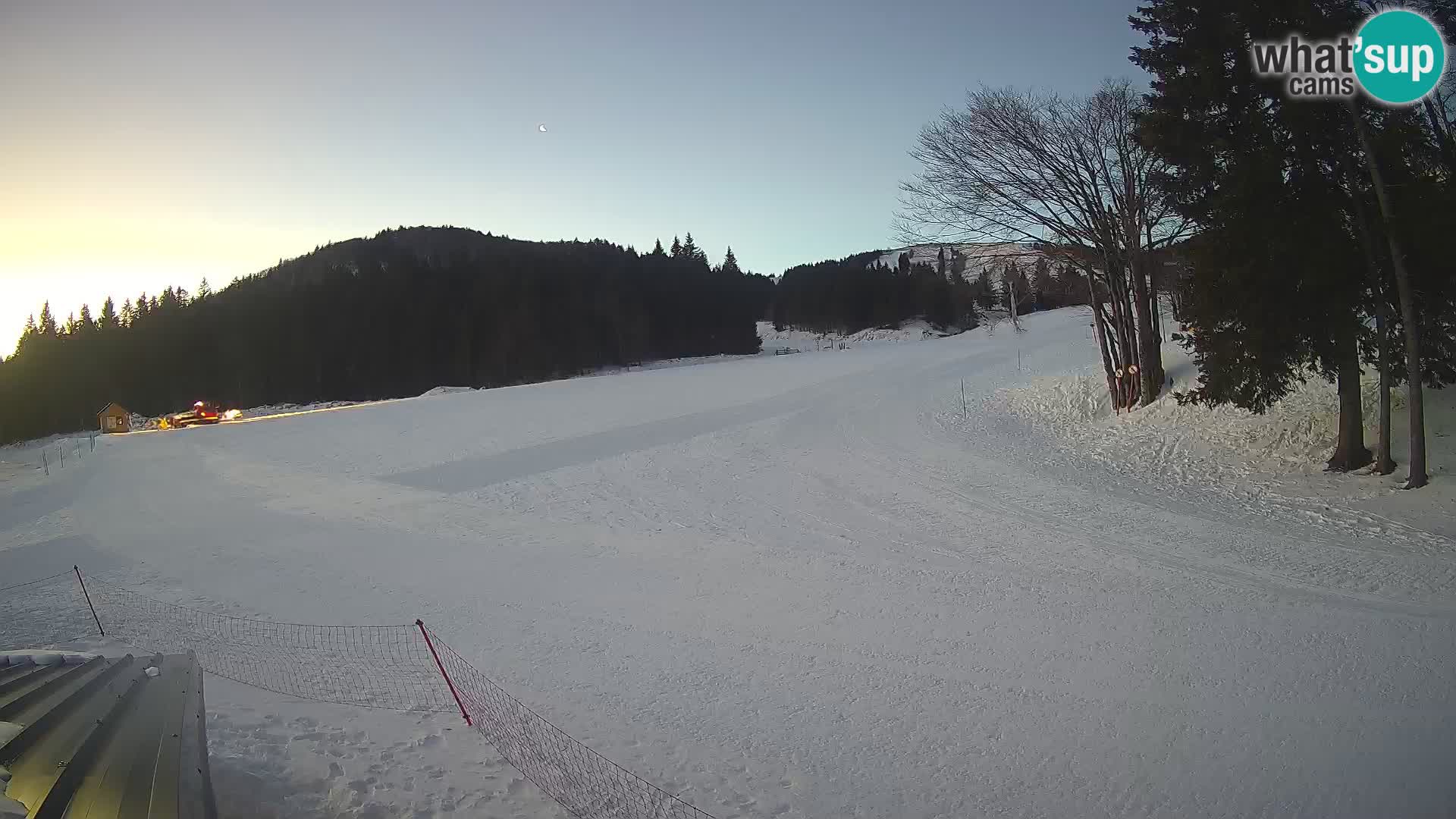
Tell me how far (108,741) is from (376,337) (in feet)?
215

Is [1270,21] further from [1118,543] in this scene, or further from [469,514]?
[469,514]

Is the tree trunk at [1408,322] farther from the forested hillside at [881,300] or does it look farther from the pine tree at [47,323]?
the pine tree at [47,323]

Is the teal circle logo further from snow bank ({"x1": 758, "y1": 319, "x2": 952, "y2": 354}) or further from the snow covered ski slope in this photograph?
snow bank ({"x1": 758, "y1": 319, "x2": 952, "y2": 354})

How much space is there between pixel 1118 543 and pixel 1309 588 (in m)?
2.35

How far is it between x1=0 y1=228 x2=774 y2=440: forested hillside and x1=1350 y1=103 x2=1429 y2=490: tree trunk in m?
56.5

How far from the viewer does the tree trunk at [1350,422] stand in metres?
11.9

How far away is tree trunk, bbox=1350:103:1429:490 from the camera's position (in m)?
10.7

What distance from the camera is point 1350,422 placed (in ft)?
40.0

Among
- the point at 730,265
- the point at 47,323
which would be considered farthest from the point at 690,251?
the point at 47,323

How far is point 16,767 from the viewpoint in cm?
374

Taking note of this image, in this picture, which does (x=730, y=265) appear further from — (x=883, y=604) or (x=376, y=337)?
(x=883, y=604)

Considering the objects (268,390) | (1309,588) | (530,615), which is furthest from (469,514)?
(268,390)

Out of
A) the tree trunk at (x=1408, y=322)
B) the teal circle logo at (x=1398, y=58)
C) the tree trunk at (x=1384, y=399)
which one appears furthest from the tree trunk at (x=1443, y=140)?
the tree trunk at (x=1384, y=399)

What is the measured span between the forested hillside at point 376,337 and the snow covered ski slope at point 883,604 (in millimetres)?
43006
